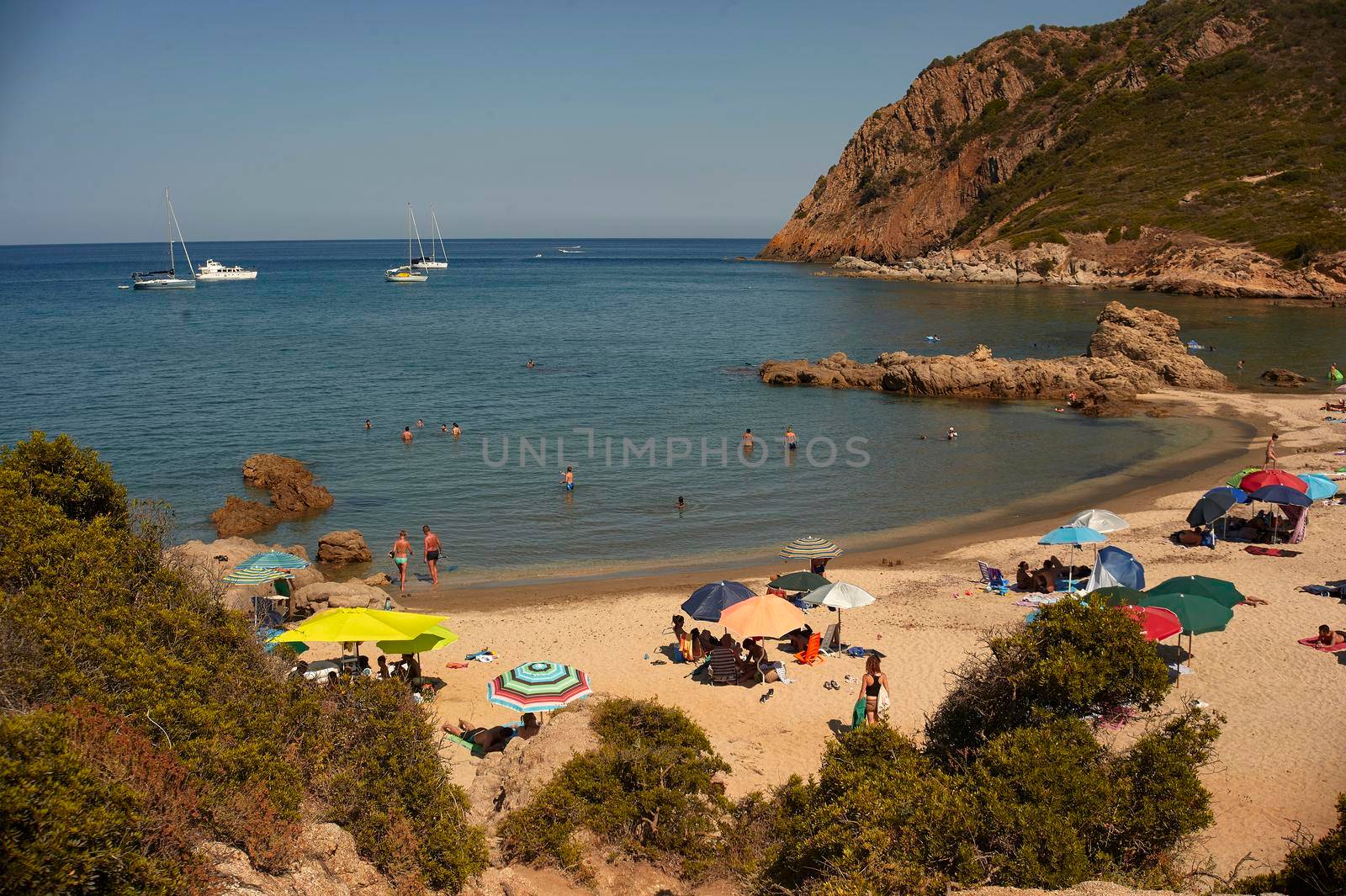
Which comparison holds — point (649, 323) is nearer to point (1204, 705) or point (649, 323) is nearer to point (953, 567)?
point (953, 567)

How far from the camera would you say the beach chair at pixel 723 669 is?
14578 mm

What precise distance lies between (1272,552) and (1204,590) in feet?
22.0

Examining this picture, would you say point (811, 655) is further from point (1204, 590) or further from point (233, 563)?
point (233, 563)

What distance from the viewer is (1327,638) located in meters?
14.4

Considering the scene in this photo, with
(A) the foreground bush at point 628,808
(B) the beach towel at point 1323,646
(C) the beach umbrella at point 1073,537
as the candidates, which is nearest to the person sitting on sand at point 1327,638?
(B) the beach towel at point 1323,646

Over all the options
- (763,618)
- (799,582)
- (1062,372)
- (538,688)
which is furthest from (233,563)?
(1062,372)

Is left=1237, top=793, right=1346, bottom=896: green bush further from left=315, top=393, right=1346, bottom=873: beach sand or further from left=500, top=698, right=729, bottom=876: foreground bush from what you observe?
left=500, top=698, right=729, bottom=876: foreground bush

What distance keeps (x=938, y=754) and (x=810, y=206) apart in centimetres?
15936

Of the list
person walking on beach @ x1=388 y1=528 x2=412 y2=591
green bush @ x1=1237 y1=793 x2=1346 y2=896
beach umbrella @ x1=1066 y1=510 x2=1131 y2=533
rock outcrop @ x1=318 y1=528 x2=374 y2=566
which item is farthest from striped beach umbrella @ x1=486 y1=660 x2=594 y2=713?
beach umbrella @ x1=1066 y1=510 x2=1131 y2=533

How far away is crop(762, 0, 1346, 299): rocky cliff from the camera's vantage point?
282ft

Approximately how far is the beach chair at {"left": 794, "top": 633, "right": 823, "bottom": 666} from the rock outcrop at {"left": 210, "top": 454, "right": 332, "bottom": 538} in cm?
1598

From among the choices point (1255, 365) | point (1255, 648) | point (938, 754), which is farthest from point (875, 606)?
point (1255, 365)

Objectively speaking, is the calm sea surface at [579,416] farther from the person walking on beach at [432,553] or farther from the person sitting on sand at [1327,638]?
the person sitting on sand at [1327,638]

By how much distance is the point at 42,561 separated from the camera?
31.5 ft
